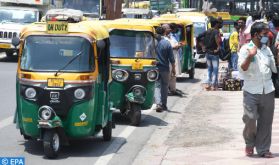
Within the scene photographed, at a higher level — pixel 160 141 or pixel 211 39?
pixel 211 39

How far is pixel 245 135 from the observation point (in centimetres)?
948

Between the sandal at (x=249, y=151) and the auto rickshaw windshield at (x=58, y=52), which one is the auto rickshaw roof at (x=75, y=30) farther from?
the sandal at (x=249, y=151)

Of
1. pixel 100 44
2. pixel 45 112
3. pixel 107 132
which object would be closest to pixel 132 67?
pixel 107 132

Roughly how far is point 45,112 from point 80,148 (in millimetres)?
1230

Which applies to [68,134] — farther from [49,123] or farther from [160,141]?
[160,141]

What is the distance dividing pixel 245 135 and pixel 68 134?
8.29 feet

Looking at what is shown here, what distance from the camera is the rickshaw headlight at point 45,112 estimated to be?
9.57m

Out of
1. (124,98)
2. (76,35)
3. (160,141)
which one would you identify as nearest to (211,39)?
(124,98)

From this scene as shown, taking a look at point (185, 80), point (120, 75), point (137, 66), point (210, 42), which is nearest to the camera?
point (120, 75)

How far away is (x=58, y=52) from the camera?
32.9 ft

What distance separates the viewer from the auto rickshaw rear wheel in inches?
506

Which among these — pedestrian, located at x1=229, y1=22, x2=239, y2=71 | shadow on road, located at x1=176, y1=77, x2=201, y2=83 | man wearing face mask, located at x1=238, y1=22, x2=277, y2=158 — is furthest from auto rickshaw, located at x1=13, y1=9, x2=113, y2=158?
shadow on road, located at x1=176, y1=77, x2=201, y2=83

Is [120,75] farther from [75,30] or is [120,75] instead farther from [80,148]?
[75,30]

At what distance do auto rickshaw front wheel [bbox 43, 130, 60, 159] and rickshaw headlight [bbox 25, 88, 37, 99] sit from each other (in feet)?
1.81
